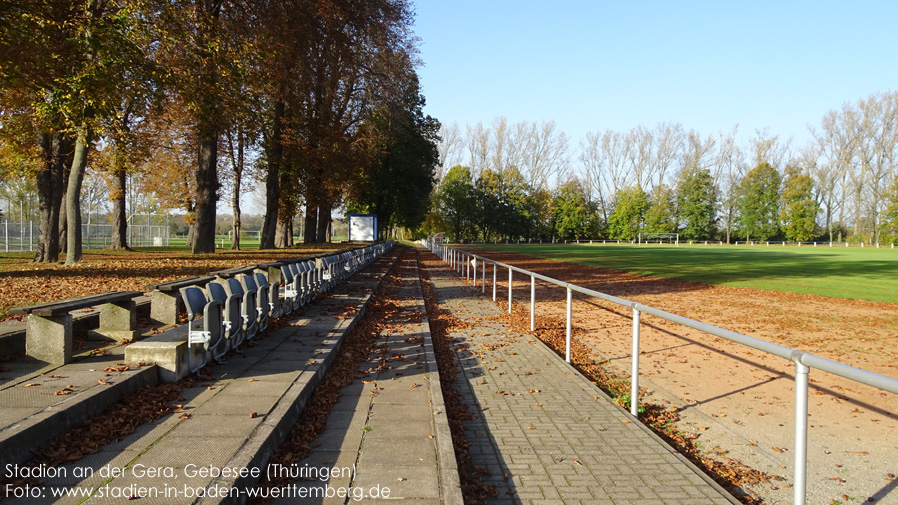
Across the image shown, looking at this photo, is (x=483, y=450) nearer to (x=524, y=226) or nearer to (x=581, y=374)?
(x=581, y=374)

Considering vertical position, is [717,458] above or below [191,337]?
below

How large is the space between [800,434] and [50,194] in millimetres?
21785

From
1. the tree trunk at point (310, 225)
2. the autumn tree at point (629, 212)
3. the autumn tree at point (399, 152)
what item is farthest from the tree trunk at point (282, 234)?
the autumn tree at point (629, 212)

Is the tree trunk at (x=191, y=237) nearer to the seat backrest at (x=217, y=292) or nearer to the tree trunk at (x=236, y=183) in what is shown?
the tree trunk at (x=236, y=183)

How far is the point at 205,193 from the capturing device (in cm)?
1833

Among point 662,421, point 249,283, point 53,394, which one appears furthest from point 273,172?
point 662,421

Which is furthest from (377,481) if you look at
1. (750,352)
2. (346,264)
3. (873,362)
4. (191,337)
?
(346,264)

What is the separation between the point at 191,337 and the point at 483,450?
2.85 meters

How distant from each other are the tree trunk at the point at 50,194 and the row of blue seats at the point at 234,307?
10648mm

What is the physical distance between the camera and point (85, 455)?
318 cm

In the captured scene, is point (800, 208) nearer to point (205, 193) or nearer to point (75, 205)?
point (205, 193)

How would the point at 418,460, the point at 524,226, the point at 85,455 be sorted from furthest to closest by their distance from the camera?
the point at 524,226, the point at 418,460, the point at 85,455

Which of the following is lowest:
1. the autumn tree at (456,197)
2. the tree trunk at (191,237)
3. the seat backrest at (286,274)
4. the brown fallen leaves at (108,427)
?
the brown fallen leaves at (108,427)

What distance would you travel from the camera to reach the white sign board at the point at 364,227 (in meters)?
40.4
